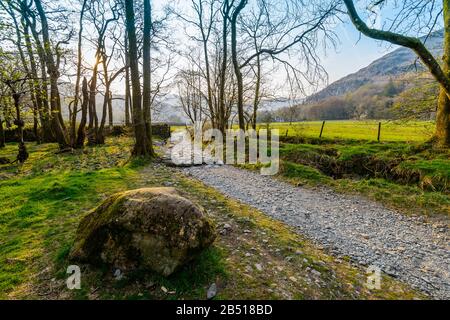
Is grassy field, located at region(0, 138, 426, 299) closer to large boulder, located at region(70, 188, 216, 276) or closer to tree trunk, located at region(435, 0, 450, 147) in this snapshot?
large boulder, located at region(70, 188, 216, 276)

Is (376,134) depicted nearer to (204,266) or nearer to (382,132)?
(382,132)

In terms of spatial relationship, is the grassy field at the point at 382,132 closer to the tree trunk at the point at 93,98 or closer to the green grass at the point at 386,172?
the green grass at the point at 386,172

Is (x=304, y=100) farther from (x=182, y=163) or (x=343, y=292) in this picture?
(x=343, y=292)

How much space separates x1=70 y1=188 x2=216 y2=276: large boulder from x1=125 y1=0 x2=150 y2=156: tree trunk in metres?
9.33

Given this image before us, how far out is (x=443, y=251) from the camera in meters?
4.81

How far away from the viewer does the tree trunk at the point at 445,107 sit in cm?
1062

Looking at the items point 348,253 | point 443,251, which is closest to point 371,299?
point 348,253

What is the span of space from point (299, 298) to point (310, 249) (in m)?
1.53

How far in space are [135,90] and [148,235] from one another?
10453mm

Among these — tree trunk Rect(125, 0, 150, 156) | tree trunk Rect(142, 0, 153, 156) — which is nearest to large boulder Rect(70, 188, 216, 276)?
tree trunk Rect(125, 0, 150, 156)

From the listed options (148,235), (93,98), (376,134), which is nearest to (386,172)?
(148,235)

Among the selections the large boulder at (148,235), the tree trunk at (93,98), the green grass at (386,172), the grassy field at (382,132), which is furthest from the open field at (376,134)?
the tree trunk at (93,98)

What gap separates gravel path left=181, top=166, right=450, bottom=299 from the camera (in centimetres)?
421
